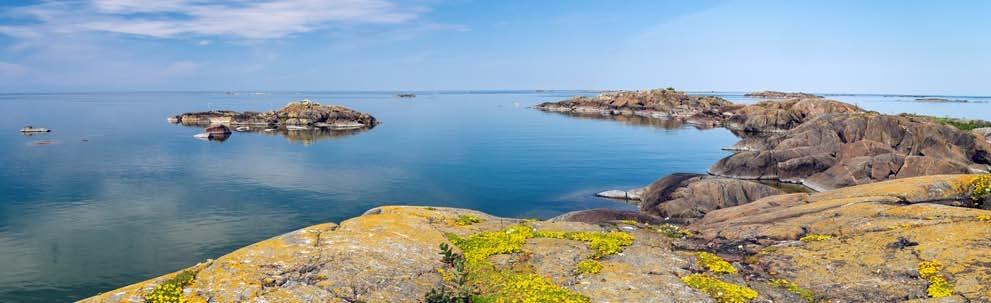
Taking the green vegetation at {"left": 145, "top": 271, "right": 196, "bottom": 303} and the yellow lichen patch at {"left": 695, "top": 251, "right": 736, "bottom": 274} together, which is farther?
the yellow lichen patch at {"left": 695, "top": 251, "right": 736, "bottom": 274}

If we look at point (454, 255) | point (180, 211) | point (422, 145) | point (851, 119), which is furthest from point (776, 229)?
point (422, 145)

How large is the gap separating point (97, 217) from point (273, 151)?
1812 inches

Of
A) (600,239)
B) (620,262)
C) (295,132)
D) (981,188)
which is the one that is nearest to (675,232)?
(600,239)

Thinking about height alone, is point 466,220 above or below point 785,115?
above

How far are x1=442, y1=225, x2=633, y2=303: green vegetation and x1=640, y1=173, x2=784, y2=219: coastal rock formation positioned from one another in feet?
72.1

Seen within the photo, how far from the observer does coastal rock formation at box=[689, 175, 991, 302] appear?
12.9 meters

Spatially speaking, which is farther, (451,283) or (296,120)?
(296,120)

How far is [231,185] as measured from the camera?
56.8 metres

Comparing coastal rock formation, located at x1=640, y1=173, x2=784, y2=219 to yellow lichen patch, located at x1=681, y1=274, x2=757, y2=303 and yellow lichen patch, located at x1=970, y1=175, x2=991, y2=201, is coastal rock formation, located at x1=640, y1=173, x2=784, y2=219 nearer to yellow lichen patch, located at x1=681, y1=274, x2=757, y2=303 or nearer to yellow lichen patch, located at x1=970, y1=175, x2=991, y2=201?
yellow lichen patch, located at x1=970, y1=175, x2=991, y2=201

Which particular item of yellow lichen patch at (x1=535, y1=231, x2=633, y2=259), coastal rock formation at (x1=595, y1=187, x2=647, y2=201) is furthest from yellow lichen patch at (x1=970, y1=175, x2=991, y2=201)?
coastal rock formation at (x1=595, y1=187, x2=647, y2=201)

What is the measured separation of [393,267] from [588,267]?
5467 millimetres

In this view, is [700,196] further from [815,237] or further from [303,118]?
[303,118]

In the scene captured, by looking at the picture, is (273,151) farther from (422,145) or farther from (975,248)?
(975,248)

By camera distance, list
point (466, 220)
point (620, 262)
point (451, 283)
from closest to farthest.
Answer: point (451, 283) < point (620, 262) < point (466, 220)
